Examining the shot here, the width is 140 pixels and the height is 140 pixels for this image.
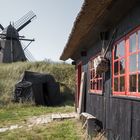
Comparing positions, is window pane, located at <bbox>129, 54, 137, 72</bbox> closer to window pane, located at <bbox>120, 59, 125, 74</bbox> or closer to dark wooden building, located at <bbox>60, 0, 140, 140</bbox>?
dark wooden building, located at <bbox>60, 0, 140, 140</bbox>

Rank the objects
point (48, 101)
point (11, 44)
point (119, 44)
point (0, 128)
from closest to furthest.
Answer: point (119, 44) < point (0, 128) < point (48, 101) < point (11, 44)

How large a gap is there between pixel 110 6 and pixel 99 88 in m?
3.38

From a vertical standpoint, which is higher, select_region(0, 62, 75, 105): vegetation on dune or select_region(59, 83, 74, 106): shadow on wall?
select_region(0, 62, 75, 105): vegetation on dune

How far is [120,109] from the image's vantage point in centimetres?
632

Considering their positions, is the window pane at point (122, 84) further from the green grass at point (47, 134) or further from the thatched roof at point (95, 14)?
the green grass at point (47, 134)

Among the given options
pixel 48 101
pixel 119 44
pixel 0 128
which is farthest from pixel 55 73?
pixel 119 44

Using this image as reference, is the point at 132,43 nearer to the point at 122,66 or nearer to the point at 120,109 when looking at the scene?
the point at 122,66

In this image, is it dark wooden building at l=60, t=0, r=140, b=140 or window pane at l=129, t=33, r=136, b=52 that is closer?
dark wooden building at l=60, t=0, r=140, b=140

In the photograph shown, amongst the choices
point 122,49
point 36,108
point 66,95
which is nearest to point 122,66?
point 122,49

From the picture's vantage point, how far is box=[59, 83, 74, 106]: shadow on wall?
2357 centimetres

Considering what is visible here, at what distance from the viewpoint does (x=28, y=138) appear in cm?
867

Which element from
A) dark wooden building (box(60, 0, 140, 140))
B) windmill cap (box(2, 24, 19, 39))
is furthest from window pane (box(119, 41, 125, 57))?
windmill cap (box(2, 24, 19, 39))

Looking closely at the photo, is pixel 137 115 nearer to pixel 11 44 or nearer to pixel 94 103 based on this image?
pixel 94 103

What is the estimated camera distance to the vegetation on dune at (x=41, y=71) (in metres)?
26.1
